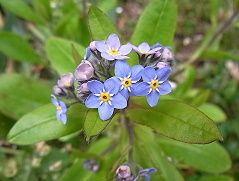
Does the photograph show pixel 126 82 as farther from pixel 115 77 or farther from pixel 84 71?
pixel 84 71

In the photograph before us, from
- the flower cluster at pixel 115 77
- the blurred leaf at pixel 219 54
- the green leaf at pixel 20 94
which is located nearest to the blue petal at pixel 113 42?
the flower cluster at pixel 115 77

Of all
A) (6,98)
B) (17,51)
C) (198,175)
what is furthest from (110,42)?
(198,175)

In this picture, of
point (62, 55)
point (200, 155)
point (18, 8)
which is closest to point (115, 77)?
point (62, 55)

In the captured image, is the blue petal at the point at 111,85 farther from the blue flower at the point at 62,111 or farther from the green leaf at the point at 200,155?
the green leaf at the point at 200,155

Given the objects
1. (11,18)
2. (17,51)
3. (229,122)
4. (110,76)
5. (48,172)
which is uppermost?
(11,18)

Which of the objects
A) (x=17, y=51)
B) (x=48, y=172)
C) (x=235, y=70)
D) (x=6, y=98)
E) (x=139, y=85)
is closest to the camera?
(x=139, y=85)

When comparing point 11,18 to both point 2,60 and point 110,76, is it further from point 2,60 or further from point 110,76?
point 110,76
